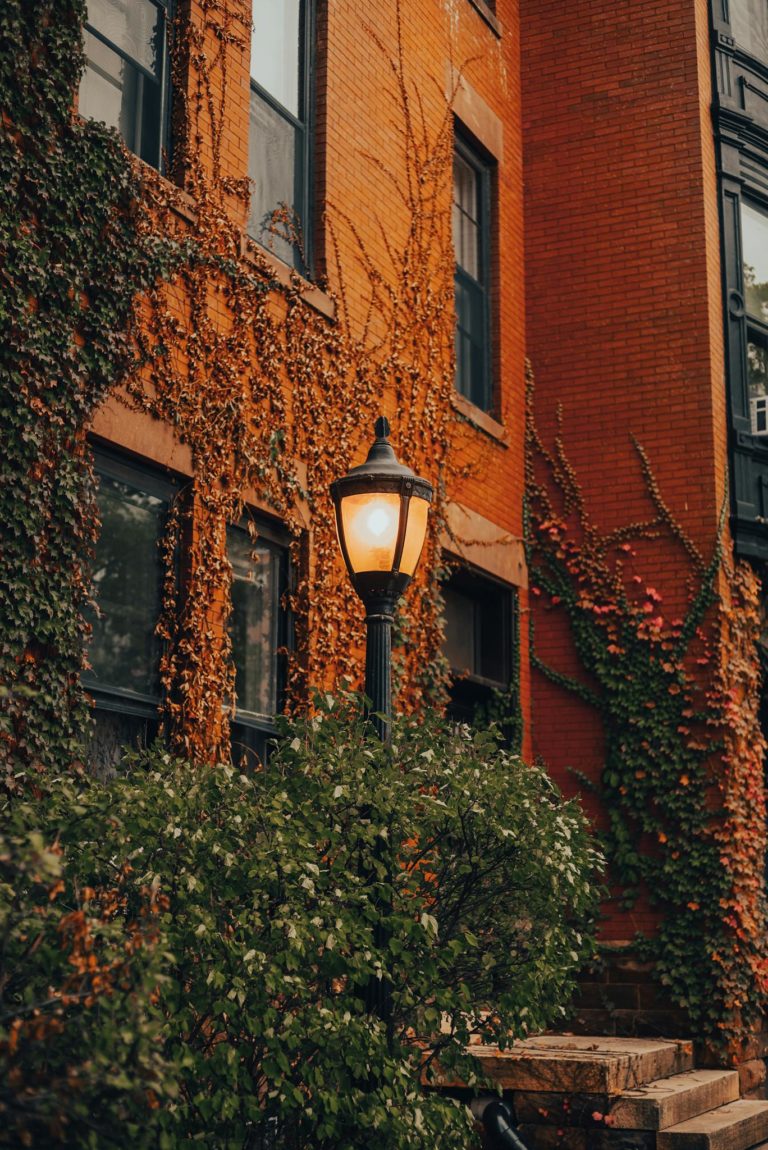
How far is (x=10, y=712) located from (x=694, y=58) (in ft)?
32.0

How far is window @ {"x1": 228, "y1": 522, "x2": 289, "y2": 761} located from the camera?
8.69 m

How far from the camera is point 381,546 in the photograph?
6.37 metres

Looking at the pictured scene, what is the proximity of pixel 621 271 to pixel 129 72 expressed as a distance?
237 inches

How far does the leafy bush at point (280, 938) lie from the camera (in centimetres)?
417

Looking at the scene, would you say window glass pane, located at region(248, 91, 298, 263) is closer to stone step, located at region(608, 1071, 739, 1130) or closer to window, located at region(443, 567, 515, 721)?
window, located at region(443, 567, 515, 721)

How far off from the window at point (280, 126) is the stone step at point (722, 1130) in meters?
6.31

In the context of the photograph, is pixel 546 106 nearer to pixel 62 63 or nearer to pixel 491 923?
pixel 62 63

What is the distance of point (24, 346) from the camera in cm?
672

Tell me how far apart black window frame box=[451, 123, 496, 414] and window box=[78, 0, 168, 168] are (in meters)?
4.44

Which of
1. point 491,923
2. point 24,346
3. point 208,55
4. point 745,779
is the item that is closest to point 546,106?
point 208,55

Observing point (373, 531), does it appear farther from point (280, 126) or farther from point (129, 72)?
point (280, 126)

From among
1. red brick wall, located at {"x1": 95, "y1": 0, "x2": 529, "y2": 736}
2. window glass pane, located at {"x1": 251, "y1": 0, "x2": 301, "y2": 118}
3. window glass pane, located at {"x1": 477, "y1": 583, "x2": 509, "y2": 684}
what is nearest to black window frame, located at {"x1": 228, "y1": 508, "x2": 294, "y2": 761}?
red brick wall, located at {"x1": 95, "y1": 0, "x2": 529, "y2": 736}

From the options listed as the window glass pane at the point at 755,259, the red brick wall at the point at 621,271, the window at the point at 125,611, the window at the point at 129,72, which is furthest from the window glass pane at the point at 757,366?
the window at the point at 125,611

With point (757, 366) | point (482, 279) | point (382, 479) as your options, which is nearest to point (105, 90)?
point (382, 479)
